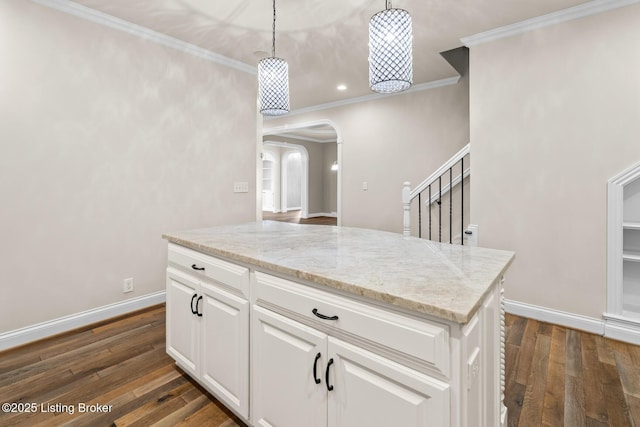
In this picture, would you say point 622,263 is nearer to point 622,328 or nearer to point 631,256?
point 631,256

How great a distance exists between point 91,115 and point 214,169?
1.16 meters

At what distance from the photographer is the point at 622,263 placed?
2.47m

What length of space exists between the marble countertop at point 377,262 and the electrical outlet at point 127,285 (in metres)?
1.31

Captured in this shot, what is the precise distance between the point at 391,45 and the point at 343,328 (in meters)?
1.35

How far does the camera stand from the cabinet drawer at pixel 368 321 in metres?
0.88

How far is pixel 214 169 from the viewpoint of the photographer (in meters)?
3.48

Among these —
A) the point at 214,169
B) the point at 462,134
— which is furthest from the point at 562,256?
the point at 214,169

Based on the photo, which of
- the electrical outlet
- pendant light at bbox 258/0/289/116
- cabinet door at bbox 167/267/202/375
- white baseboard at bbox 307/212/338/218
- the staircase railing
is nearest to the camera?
cabinet door at bbox 167/267/202/375

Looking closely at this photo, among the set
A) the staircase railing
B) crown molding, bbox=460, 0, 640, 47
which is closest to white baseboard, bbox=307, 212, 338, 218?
the staircase railing

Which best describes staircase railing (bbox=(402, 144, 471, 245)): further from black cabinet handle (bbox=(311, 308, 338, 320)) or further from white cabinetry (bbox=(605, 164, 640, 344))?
black cabinet handle (bbox=(311, 308, 338, 320))

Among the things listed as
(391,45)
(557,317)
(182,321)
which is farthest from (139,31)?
(557,317)

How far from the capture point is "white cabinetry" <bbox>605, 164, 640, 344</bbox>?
2.41 metres

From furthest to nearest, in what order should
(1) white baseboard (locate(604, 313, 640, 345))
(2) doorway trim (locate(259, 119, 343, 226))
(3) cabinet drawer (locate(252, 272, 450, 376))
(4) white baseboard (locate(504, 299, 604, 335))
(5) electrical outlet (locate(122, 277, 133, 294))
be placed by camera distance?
(2) doorway trim (locate(259, 119, 343, 226)) → (5) electrical outlet (locate(122, 277, 133, 294)) → (4) white baseboard (locate(504, 299, 604, 335)) → (1) white baseboard (locate(604, 313, 640, 345)) → (3) cabinet drawer (locate(252, 272, 450, 376))

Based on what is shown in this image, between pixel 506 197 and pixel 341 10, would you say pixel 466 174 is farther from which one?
pixel 341 10
